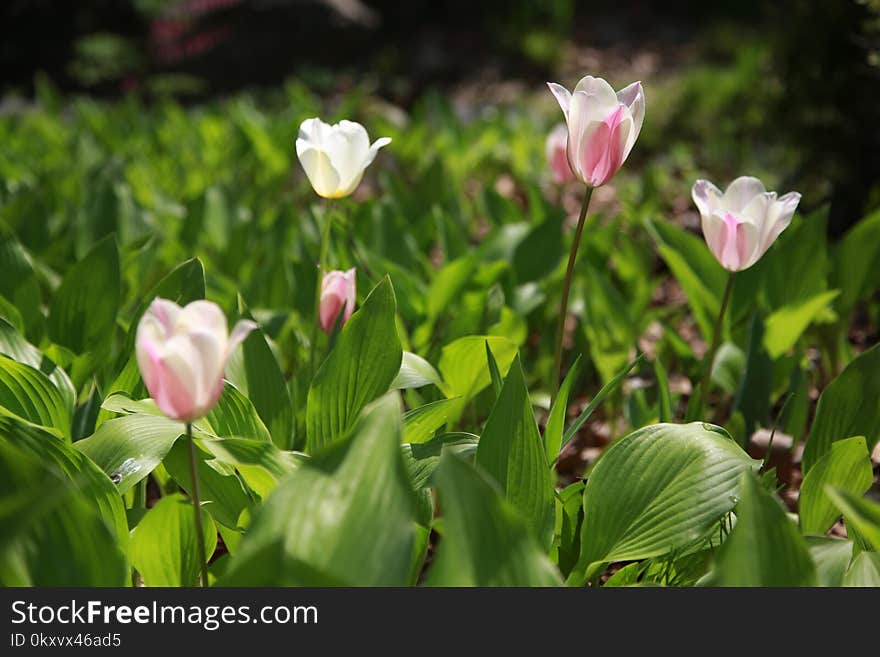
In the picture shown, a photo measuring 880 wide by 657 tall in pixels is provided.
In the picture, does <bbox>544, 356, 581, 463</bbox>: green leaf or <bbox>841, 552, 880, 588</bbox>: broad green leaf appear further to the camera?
<bbox>544, 356, 581, 463</bbox>: green leaf

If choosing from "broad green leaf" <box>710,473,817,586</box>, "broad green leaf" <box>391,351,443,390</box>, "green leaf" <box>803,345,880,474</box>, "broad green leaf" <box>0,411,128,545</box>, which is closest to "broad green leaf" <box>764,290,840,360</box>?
"green leaf" <box>803,345,880,474</box>

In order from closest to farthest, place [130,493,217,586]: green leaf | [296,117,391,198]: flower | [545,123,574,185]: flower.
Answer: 1. [130,493,217,586]: green leaf
2. [296,117,391,198]: flower
3. [545,123,574,185]: flower

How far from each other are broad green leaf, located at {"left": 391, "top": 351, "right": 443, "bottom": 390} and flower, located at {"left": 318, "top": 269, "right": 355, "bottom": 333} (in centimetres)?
15

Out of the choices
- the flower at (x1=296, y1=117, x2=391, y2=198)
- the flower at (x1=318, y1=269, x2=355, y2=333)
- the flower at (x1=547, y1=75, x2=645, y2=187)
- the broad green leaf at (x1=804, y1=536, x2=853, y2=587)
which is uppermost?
the flower at (x1=547, y1=75, x2=645, y2=187)

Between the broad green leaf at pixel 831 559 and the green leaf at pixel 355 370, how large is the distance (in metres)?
0.76

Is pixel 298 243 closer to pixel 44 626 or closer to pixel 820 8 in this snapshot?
pixel 44 626

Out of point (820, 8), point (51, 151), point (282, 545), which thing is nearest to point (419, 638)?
point (282, 545)

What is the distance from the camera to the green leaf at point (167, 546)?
4.52ft

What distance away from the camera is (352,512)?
1.10 metres

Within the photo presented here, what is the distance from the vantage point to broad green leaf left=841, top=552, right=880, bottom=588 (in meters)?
1.25

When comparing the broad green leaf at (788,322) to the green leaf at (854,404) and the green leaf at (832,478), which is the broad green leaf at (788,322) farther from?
the green leaf at (832,478)

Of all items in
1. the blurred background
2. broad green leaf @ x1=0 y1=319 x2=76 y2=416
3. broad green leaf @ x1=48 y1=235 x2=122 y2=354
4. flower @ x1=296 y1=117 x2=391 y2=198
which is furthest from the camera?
the blurred background

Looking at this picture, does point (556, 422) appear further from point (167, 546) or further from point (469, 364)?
point (167, 546)

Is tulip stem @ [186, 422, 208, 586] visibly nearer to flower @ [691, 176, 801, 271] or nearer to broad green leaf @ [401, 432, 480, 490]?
broad green leaf @ [401, 432, 480, 490]
